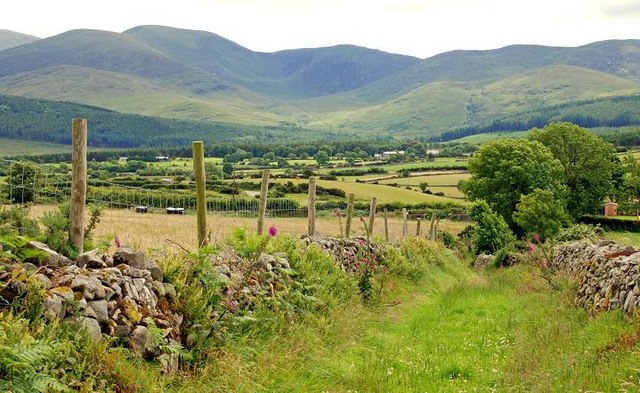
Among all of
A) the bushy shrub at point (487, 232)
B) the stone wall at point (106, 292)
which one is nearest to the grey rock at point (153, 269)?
the stone wall at point (106, 292)

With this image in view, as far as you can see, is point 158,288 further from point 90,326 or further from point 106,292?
point 90,326

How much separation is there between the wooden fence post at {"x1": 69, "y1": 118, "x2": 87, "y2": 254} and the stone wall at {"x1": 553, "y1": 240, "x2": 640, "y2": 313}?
28.2ft

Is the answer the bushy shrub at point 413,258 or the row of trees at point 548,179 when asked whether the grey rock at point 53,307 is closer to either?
the bushy shrub at point 413,258

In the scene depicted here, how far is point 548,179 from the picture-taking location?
198 ft

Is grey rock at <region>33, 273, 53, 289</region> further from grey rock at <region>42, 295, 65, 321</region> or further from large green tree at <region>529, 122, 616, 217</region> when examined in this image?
large green tree at <region>529, 122, 616, 217</region>

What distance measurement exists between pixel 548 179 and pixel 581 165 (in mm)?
14111

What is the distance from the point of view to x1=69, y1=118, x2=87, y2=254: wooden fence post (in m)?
8.62

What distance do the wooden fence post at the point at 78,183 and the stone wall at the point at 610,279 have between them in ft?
28.2

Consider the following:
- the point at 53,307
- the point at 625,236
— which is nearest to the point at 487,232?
the point at 625,236

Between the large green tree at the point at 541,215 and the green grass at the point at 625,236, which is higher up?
the large green tree at the point at 541,215

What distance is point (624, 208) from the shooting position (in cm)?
7844

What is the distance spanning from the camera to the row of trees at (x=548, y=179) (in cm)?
5188

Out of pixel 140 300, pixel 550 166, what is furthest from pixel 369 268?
pixel 550 166

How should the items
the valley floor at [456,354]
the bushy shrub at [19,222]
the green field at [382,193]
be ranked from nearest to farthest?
the valley floor at [456,354] < the bushy shrub at [19,222] < the green field at [382,193]
